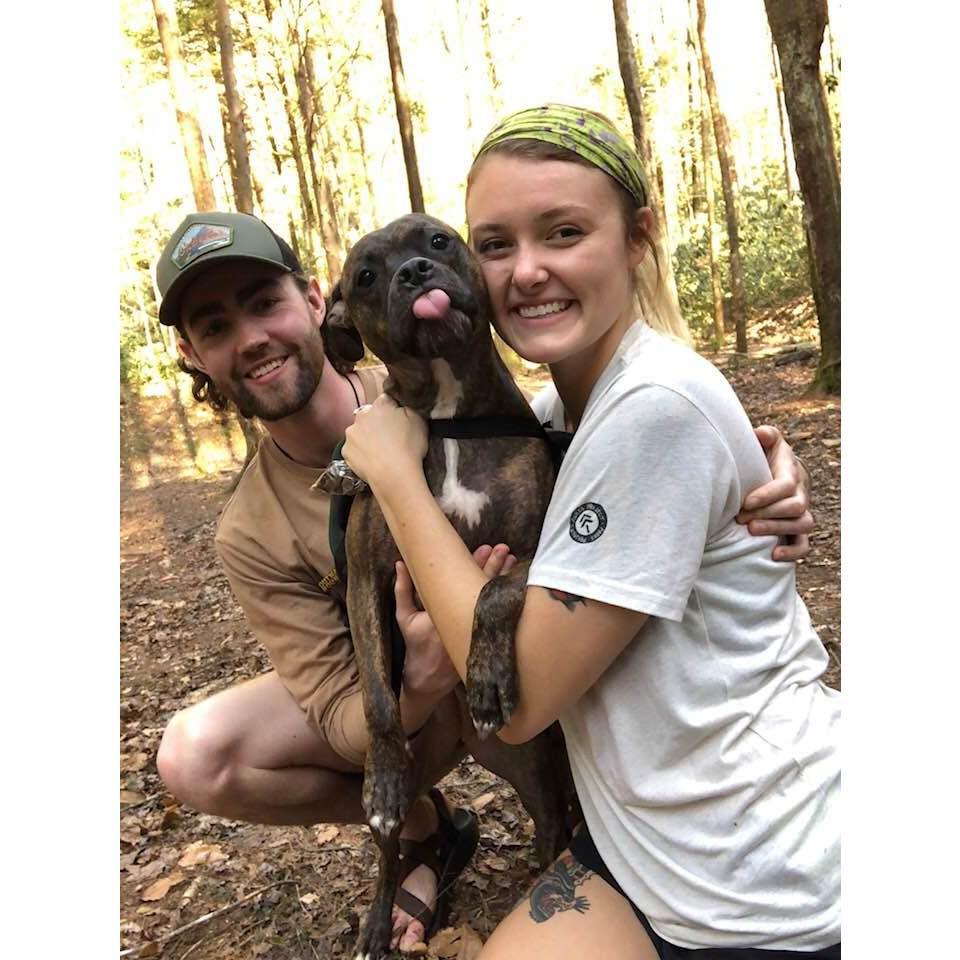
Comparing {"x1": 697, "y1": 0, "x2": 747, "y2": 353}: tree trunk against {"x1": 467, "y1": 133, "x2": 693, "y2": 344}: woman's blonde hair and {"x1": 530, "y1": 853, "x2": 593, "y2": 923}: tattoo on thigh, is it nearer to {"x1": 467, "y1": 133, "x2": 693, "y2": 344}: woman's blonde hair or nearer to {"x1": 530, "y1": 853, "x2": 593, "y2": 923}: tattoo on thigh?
{"x1": 467, "y1": 133, "x2": 693, "y2": 344}: woman's blonde hair

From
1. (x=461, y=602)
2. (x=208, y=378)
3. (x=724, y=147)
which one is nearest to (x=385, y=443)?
(x=461, y=602)

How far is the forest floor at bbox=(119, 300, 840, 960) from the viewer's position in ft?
11.1

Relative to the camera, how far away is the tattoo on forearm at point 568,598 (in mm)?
2014

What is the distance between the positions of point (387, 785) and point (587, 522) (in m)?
1.24

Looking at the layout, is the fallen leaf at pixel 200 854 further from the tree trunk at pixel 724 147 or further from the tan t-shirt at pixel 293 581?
the tree trunk at pixel 724 147

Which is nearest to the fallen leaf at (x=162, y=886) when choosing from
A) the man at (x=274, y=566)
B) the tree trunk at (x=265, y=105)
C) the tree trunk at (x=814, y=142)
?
the man at (x=274, y=566)

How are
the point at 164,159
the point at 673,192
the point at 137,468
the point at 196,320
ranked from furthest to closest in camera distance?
1. the point at 673,192
2. the point at 164,159
3. the point at 137,468
4. the point at 196,320

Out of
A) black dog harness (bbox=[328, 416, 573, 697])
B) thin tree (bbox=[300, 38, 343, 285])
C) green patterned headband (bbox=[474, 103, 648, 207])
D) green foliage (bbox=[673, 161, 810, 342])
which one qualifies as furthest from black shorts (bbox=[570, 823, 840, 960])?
green foliage (bbox=[673, 161, 810, 342])

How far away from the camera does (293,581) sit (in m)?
3.31

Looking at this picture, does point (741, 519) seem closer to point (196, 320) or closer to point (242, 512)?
point (242, 512)
